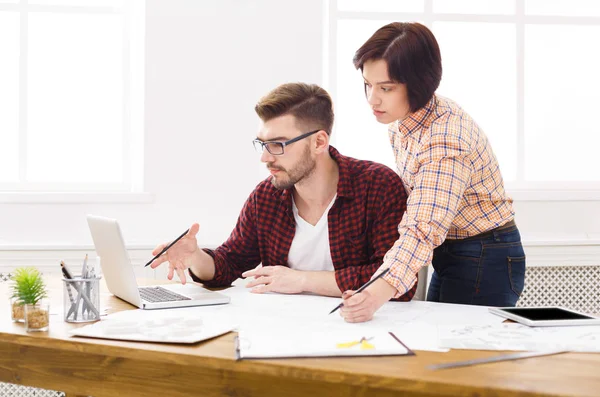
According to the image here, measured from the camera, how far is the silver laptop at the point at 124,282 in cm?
167

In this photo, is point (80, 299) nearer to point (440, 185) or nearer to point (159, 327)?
point (159, 327)

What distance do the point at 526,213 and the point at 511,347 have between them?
77.0 inches

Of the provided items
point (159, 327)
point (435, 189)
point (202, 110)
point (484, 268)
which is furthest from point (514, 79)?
point (159, 327)

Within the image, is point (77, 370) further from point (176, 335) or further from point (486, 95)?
point (486, 95)

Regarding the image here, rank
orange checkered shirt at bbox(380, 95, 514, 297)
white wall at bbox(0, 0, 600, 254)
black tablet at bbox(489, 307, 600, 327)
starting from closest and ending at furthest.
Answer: black tablet at bbox(489, 307, 600, 327), orange checkered shirt at bbox(380, 95, 514, 297), white wall at bbox(0, 0, 600, 254)

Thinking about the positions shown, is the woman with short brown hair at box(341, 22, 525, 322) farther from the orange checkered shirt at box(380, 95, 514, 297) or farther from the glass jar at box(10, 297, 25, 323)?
the glass jar at box(10, 297, 25, 323)

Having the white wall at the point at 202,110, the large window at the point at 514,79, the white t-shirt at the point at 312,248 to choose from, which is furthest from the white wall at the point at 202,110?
the white t-shirt at the point at 312,248

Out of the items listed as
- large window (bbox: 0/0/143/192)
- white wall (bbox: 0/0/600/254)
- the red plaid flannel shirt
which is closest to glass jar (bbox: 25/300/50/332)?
the red plaid flannel shirt

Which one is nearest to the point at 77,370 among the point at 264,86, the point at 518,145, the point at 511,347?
→ the point at 511,347

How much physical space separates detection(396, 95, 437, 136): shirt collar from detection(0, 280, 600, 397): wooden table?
2.67ft

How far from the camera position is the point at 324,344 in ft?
4.23

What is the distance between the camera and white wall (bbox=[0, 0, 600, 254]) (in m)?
2.91

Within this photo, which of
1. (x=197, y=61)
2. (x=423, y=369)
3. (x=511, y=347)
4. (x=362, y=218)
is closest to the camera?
(x=423, y=369)

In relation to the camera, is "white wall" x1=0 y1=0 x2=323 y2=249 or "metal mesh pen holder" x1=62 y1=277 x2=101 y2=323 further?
"white wall" x1=0 y1=0 x2=323 y2=249
